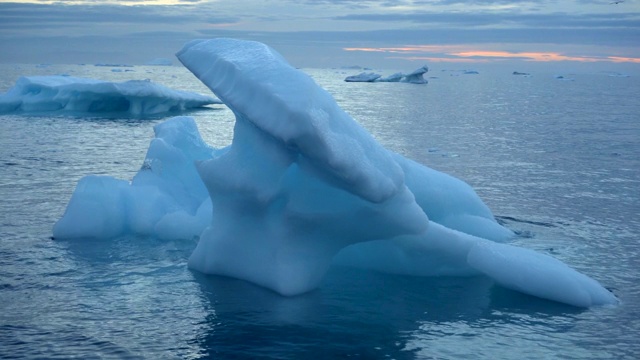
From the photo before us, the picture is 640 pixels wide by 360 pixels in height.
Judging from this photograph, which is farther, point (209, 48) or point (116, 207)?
point (116, 207)

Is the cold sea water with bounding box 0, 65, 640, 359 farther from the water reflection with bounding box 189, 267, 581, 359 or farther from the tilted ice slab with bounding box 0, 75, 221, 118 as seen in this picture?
the tilted ice slab with bounding box 0, 75, 221, 118

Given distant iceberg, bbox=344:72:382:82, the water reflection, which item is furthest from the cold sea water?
distant iceberg, bbox=344:72:382:82

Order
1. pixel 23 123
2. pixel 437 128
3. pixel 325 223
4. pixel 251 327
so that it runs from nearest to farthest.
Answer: pixel 251 327
pixel 325 223
pixel 23 123
pixel 437 128

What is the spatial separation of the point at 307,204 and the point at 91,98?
1093 inches

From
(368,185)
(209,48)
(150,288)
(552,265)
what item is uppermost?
(209,48)

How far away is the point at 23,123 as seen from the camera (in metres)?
28.4

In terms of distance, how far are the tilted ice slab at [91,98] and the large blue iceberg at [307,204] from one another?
78.7ft

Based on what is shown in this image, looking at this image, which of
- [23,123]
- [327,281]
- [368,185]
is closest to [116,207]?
[327,281]

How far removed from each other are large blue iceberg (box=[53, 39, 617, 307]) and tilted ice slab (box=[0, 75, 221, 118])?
24.0m

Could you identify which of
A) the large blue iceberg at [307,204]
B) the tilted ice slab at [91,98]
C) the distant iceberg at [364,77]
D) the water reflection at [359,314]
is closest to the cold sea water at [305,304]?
the water reflection at [359,314]

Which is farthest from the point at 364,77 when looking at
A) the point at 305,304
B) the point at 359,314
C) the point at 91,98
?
the point at 359,314

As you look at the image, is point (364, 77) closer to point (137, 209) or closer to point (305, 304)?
point (137, 209)

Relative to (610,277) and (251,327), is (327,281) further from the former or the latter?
(610,277)

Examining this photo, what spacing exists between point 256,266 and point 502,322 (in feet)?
9.02
